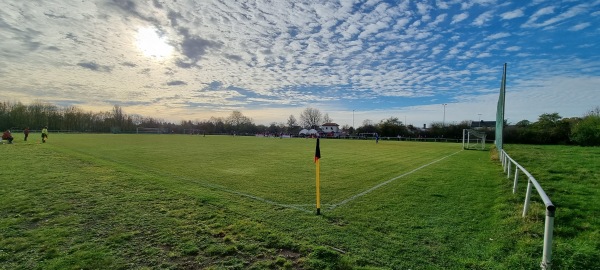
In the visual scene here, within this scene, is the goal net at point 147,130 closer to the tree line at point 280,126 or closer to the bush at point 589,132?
the tree line at point 280,126

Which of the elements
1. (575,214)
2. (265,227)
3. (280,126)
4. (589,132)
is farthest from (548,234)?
(280,126)

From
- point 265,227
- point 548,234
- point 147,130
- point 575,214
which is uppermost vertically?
point 147,130

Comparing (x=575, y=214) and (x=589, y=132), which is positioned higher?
(x=589, y=132)

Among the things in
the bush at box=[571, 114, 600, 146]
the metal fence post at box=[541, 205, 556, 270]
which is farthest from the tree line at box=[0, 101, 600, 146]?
the metal fence post at box=[541, 205, 556, 270]

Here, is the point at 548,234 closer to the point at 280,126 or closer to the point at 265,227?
the point at 265,227

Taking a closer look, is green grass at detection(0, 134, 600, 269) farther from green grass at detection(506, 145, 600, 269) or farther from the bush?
the bush

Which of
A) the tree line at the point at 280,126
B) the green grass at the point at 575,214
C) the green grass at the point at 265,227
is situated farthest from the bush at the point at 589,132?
the green grass at the point at 265,227

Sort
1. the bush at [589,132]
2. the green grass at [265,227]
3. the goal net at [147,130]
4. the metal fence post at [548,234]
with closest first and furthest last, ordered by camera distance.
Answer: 1. the metal fence post at [548,234]
2. the green grass at [265,227]
3. the bush at [589,132]
4. the goal net at [147,130]

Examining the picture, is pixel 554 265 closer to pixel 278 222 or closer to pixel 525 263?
pixel 525 263

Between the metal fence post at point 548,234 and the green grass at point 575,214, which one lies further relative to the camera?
the green grass at point 575,214

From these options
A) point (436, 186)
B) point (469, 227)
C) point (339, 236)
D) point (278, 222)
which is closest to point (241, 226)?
point (278, 222)

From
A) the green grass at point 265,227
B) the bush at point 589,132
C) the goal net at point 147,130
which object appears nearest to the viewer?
the green grass at point 265,227

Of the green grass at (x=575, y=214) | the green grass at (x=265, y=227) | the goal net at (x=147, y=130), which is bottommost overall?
the green grass at (x=265, y=227)

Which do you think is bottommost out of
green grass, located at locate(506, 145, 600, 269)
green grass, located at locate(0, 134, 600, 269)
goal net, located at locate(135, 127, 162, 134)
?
green grass, located at locate(0, 134, 600, 269)
